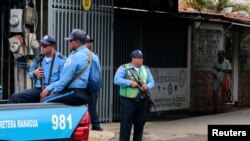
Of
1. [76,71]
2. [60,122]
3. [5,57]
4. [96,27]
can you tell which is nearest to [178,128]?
[96,27]

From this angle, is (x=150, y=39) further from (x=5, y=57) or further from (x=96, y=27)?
(x=5, y=57)

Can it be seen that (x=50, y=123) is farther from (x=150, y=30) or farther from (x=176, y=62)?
(x=176, y=62)

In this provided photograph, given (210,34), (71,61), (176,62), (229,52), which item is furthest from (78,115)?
(229,52)

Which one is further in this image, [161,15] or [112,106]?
[161,15]

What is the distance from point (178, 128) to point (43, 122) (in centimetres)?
752

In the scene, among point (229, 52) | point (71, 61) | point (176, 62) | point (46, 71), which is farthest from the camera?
point (229, 52)

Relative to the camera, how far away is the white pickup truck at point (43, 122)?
5.02m

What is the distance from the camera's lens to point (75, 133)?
5.30 meters

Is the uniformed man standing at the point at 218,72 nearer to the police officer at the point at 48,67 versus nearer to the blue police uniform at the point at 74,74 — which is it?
the police officer at the point at 48,67

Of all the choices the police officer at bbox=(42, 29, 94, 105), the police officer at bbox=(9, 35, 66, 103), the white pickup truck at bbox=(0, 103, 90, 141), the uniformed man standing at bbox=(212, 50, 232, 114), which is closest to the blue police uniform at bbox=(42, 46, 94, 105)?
the police officer at bbox=(42, 29, 94, 105)

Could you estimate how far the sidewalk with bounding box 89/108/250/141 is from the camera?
10922 mm

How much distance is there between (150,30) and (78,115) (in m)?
8.88

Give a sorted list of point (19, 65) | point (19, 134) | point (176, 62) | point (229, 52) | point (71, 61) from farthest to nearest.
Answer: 1. point (229, 52)
2. point (176, 62)
3. point (19, 65)
4. point (71, 61)
5. point (19, 134)

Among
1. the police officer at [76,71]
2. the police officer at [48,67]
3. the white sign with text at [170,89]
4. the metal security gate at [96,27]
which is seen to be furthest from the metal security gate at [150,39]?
the police officer at [76,71]
